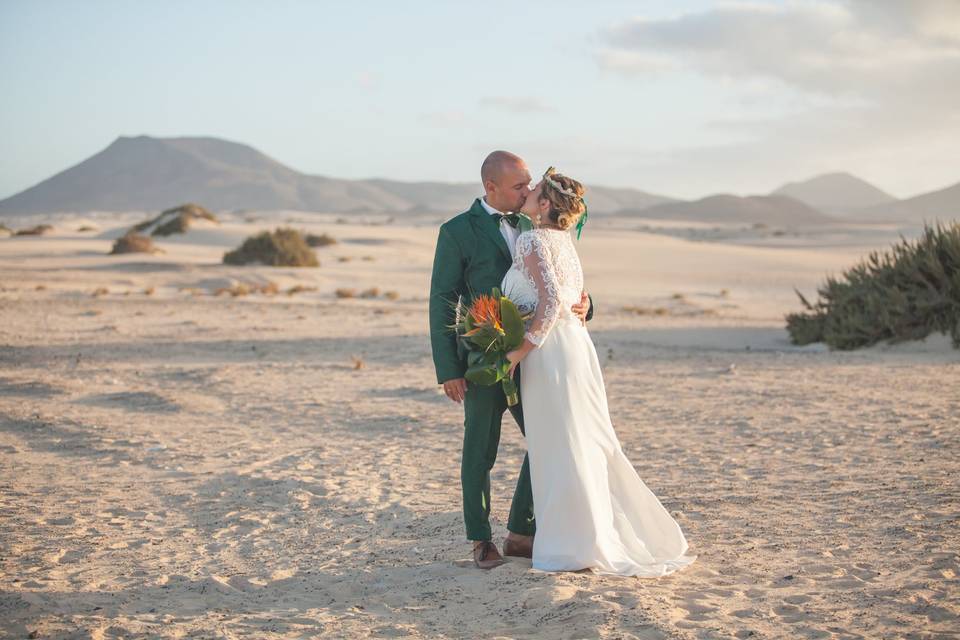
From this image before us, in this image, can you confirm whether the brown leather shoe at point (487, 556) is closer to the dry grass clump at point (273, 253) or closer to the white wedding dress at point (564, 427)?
the white wedding dress at point (564, 427)

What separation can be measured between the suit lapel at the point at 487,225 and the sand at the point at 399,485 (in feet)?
5.57

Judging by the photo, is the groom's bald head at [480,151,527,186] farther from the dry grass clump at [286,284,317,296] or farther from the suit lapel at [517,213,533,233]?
the dry grass clump at [286,284,317,296]

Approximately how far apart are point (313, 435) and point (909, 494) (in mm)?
5120

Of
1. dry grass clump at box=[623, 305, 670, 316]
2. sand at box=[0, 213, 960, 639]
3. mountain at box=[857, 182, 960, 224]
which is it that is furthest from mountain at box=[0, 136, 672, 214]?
sand at box=[0, 213, 960, 639]

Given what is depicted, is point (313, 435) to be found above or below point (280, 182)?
below

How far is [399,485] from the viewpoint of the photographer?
743 centimetres

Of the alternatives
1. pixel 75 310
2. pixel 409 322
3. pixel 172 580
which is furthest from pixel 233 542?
pixel 75 310

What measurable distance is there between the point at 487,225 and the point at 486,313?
53 cm

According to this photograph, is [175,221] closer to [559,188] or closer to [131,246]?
[131,246]

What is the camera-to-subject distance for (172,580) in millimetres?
5258

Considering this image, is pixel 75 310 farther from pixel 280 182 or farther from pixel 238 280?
pixel 280 182

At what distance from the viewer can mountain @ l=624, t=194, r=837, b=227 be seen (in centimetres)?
11172

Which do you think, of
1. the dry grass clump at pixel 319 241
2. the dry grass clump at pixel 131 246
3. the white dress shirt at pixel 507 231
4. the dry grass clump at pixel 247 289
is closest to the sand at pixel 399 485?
the white dress shirt at pixel 507 231

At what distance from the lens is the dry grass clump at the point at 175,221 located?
127ft
